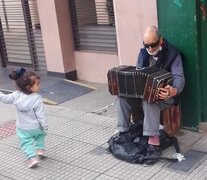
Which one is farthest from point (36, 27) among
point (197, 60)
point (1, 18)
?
point (197, 60)

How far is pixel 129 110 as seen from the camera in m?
4.70

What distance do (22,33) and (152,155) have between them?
5306mm

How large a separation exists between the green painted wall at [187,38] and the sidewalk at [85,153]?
291mm

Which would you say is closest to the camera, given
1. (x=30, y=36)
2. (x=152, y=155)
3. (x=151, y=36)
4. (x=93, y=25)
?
(x=152, y=155)

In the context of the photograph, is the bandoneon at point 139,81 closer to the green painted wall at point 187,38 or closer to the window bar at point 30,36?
the green painted wall at point 187,38

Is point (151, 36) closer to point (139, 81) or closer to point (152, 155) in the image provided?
point (139, 81)

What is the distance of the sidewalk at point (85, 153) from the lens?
4246mm

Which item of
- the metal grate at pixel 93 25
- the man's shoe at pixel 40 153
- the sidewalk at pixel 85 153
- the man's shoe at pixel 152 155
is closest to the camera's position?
the sidewalk at pixel 85 153

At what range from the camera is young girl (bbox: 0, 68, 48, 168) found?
4.48m

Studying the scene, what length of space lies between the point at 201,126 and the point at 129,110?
85cm

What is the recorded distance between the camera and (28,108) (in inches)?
178

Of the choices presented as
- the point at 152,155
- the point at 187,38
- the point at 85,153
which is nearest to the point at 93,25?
the point at 187,38

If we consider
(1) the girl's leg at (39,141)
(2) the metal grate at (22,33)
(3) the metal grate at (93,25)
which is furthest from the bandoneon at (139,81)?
(2) the metal grate at (22,33)

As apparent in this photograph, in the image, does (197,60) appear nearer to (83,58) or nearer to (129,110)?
(129,110)
